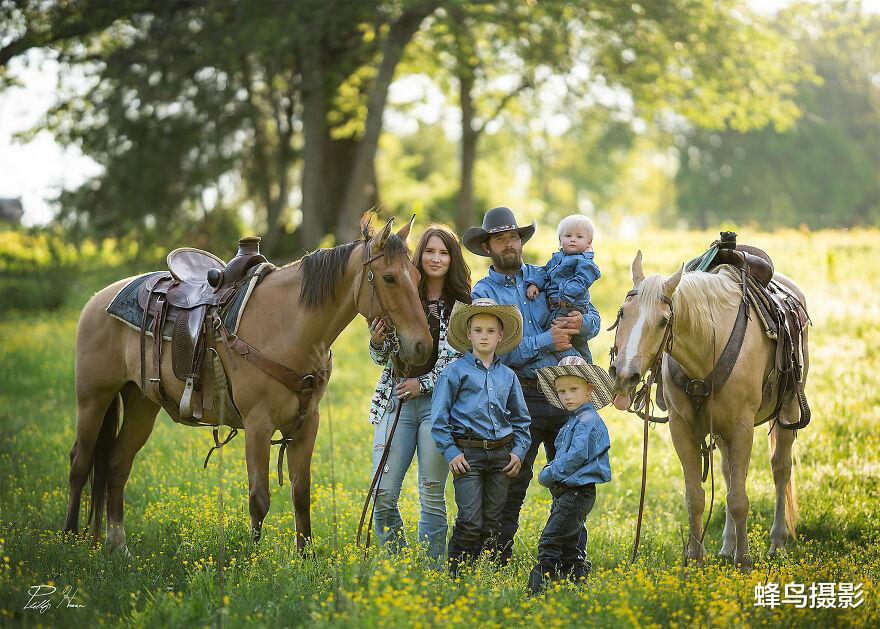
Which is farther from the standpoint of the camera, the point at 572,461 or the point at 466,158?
the point at 466,158

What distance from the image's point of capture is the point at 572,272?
5379 millimetres

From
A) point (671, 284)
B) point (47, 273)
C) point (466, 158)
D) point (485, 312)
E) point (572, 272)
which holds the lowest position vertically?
point (485, 312)

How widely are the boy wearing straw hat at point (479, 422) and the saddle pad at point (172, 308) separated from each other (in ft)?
4.75

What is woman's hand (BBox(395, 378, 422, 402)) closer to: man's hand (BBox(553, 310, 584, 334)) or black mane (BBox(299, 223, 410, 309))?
black mane (BBox(299, 223, 410, 309))

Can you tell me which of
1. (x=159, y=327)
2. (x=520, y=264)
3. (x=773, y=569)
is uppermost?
(x=520, y=264)

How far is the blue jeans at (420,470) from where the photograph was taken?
5.26 m

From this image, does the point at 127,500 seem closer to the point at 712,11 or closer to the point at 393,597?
the point at 393,597

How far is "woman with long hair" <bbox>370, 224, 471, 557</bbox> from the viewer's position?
5.27 meters

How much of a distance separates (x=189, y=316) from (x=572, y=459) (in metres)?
2.75

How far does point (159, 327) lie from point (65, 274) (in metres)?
16.0

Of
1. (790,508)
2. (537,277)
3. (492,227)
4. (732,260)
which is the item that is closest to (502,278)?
(537,277)

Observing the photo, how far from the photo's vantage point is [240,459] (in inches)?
341

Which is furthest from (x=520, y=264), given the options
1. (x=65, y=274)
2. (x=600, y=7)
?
(x=65, y=274)

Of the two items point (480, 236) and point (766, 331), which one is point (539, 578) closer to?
point (480, 236)
